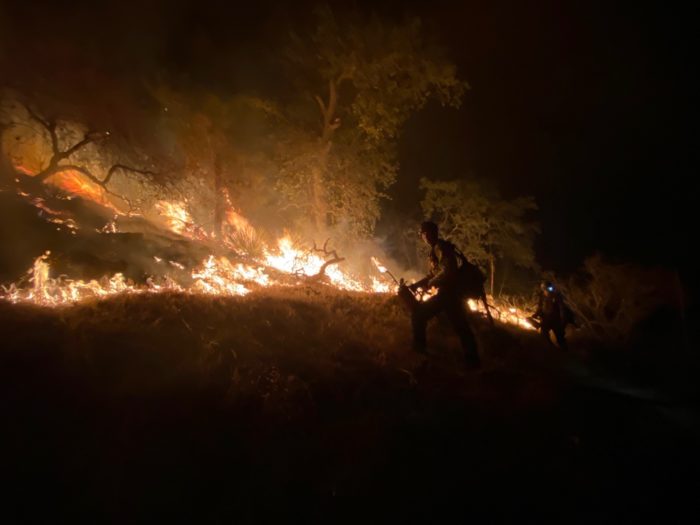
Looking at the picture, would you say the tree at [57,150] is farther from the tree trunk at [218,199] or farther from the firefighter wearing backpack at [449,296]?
the firefighter wearing backpack at [449,296]

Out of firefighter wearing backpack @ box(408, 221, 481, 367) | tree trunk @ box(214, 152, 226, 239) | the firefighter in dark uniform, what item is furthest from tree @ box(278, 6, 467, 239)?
firefighter wearing backpack @ box(408, 221, 481, 367)

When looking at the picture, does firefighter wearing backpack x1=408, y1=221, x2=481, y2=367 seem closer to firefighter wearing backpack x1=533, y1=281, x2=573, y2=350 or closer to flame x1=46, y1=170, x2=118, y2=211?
firefighter wearing backpack x1=533, y1=281, x2=573, y2=350

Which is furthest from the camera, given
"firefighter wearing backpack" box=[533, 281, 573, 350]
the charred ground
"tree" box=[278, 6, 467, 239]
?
"tree" box=[278, 6, 467, 239]

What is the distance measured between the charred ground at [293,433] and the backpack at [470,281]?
1.15 m

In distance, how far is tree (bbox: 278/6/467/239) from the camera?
52.2 feet

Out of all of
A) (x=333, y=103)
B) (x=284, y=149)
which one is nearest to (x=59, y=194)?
(x=284, y=149)

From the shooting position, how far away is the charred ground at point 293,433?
376 cm

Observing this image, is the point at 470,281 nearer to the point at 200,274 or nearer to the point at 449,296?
the point at 449,296

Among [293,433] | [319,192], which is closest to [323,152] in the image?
[319,192]

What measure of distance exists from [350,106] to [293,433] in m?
15.4

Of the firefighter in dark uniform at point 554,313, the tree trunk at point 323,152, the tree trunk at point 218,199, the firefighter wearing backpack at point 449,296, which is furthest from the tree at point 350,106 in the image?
the firefighter wearing backpack at point 449,296

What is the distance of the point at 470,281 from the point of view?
21.3 feet

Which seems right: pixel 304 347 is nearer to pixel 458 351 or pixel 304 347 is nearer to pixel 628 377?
pixel 458 351

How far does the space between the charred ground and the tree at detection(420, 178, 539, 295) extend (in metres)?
13.9
